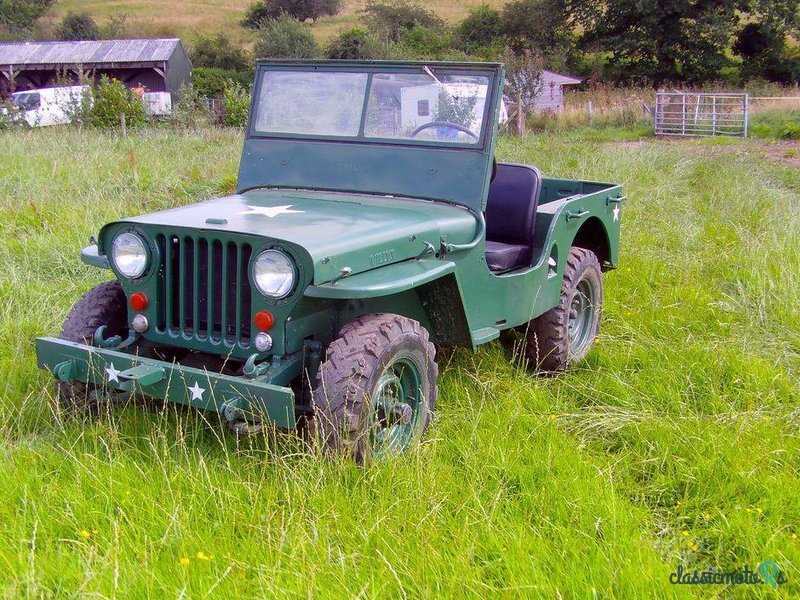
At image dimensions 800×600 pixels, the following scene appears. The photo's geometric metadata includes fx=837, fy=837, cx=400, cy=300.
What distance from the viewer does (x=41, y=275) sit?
5691 mm

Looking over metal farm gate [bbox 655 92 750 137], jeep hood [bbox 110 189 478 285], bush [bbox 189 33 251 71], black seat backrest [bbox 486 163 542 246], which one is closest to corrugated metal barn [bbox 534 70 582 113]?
metal farm gate [bbox 655 92 750 137]

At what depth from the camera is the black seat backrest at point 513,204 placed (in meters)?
4.56

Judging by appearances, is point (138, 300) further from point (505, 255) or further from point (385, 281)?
point (505, 255)

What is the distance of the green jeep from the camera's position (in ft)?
10.0

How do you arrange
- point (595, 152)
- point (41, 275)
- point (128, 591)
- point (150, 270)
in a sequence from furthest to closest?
1. point (595, 152)
2. point (41, 275)
3. point (150, 270)
4. point (128, 591)

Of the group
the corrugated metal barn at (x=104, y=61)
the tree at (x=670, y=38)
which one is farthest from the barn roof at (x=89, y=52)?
the tree at (x=670, y=38)

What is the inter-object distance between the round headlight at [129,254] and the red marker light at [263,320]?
22.5 inches

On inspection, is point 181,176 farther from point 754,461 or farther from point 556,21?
point 556,21

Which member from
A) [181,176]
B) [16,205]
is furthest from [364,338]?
[181,176]

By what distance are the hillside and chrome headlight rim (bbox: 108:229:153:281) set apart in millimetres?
39957

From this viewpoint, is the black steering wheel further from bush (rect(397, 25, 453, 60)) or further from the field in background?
bush (rect(397, 25, 453, 60))

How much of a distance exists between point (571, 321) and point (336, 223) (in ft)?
6.59

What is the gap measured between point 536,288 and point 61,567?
8.46ft

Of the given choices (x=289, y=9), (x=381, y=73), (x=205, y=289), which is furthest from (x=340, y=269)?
(x=289, y=9)
